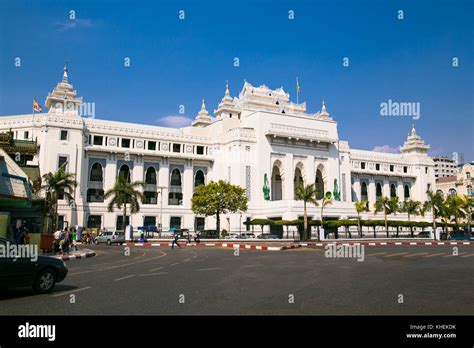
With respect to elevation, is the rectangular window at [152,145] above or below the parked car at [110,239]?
above

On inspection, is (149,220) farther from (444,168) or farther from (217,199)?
(444,168)

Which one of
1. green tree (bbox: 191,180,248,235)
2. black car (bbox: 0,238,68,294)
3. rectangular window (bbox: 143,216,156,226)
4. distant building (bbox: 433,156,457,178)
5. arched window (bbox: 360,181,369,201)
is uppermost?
distant building (bbox: 433,156,457,178)

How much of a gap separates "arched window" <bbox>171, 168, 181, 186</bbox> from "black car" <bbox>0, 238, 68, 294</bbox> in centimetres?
5410

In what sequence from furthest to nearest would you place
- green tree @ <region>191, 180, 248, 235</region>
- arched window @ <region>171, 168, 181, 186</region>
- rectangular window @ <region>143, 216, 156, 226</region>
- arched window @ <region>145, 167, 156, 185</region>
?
arched window @ <region>171, 168, 181, 186</region>
arched window @ <region>145, 167, 156, 185</region>
rectangular window @ <region>143, 216, 156, 226</region>
green tree @ <region>191, 180, 248, 235</region>

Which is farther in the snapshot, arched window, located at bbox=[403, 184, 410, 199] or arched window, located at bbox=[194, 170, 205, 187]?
arched window, located at bbox=[403, 184, 410, 199]

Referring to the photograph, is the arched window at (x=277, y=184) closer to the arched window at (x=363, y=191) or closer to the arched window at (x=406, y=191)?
the arched window at (x=363, y=191)

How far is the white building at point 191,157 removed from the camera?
56.4m

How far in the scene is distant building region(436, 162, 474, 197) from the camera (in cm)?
9681

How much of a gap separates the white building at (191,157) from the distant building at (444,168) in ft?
307

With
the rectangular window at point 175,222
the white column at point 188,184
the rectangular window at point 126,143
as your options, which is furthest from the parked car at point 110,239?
the white column at point 188,184

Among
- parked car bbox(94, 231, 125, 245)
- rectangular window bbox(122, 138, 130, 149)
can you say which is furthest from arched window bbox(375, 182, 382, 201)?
parked car bbox(94, 231, 125, 245)

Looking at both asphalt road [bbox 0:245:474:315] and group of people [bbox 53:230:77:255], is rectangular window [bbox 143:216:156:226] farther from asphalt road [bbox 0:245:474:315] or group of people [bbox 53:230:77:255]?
asphalt road [bbox 0:245:474:315]

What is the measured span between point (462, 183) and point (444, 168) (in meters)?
62.0
